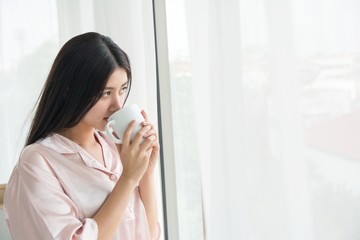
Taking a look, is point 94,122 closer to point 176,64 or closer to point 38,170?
point 38,170

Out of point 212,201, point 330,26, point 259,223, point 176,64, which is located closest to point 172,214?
point 212,201

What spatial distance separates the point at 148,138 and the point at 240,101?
239 millimetres

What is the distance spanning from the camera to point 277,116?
1.05m

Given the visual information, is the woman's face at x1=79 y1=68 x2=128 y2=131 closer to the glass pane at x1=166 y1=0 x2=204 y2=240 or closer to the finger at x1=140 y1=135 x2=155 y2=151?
Answer: the finger at x1=140 y1=135 x2=155 y2=151

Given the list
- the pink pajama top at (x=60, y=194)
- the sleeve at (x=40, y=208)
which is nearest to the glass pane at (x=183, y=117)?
the pink pajama top at (x=60, y=194)

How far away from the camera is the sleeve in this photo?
0.93 metres

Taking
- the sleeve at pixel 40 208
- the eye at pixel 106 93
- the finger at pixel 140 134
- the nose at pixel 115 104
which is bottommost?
the sleeve at pixel 40 208

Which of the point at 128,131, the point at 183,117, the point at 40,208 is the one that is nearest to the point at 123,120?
the point at 128,131

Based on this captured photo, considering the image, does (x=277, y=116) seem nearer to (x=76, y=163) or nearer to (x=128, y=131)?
(x=128, y=131)

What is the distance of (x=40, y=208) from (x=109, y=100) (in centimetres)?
25

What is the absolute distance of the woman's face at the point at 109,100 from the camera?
0.99 meters

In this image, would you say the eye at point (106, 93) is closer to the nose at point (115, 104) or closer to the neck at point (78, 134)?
the nose at point (115, 104)

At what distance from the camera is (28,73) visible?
1.54 metres

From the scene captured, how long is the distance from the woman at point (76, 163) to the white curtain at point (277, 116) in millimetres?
209
